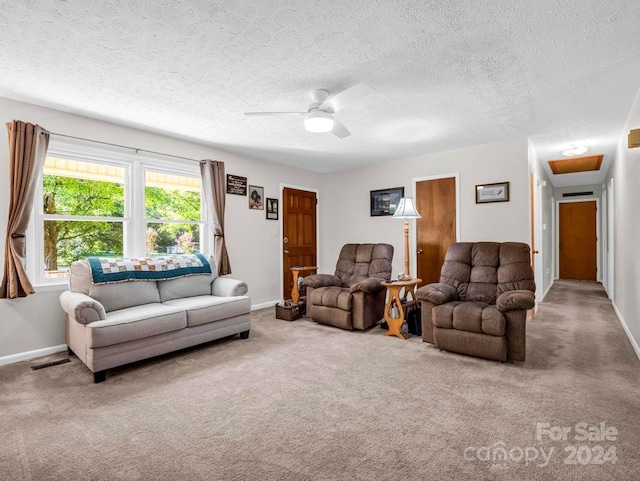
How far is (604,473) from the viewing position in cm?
155

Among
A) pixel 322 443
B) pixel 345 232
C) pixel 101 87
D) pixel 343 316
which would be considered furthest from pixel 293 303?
pixel 101 87

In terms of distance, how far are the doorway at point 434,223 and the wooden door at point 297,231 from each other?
1.98 m

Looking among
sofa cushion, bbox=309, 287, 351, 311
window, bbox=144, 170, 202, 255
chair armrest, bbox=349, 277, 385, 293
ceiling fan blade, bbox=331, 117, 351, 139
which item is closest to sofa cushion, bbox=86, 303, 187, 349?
window, bbox=144, 170, 202, 255

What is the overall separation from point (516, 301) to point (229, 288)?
284cm

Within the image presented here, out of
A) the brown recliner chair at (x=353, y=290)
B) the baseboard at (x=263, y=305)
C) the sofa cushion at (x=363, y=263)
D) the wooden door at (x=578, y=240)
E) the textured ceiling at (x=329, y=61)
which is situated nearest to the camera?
the textured ceiling at (x=329, y=61)

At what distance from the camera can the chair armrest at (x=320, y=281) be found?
4.38 m

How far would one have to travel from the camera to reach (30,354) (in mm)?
3086

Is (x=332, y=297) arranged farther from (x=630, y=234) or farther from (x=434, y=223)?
(x=630, y=234)

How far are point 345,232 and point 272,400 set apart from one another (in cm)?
407

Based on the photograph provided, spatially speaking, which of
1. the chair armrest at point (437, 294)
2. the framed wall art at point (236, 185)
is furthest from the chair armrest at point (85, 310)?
the chair armrest at point (437, 294)

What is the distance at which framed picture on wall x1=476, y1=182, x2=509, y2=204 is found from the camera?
4.32m

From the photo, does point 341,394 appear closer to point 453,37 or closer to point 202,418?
point 202,418

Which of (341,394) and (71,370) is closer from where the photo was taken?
(341,394)

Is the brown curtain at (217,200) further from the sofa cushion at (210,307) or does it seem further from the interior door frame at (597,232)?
the interior door frame at (597,232)
